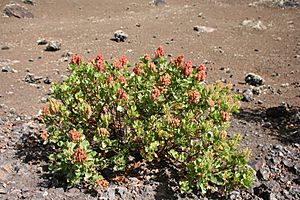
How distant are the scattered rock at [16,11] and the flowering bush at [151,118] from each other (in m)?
9.30

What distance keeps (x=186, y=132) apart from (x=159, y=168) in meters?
0.82

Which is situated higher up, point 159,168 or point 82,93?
point 82,93

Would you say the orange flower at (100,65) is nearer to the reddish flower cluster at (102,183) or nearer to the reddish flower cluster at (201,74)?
the reddish flower cluster at (201,74)

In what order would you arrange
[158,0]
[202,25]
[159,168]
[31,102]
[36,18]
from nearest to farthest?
[159,168] < [31,102] < [202,25] < [36,18] < [158,0]

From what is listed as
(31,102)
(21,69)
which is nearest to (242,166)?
(31,102)

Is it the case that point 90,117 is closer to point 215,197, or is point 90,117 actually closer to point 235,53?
point 215,197

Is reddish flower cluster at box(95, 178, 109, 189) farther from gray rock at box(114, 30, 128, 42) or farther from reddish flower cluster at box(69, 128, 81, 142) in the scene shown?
gray rock at box(114, 30, 128, 42)

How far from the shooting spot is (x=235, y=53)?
28.9 ft

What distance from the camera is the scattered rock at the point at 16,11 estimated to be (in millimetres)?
12211

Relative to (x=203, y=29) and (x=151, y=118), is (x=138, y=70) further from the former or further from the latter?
(x=203, y=29)

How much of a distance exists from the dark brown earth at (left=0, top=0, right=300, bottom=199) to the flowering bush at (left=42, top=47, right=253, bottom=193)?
0.67 meters

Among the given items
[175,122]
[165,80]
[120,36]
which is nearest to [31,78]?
[120,36]

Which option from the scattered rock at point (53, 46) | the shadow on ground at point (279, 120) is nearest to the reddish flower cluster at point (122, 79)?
the shadow on ground at point (279, 120)

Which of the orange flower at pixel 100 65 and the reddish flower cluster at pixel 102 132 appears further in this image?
the orange flower at pixel 100 65
